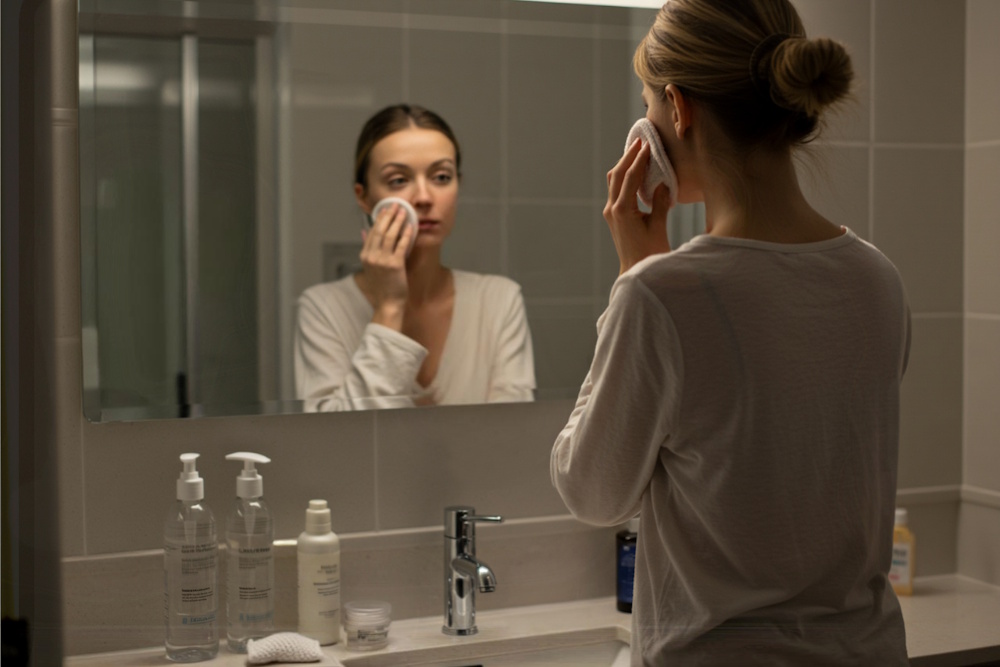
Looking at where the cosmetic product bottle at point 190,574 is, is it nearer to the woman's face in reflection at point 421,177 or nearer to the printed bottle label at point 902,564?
the woman's face in reflection at point 421,177

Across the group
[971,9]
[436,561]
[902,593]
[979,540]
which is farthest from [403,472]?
[971,9]

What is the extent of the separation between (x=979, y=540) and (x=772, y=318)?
2.67 ft

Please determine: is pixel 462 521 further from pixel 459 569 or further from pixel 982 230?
pixel 982 230

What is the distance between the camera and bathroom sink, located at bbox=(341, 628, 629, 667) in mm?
1130

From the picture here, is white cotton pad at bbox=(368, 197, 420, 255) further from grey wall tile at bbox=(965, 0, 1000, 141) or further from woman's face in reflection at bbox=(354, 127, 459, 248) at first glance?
grey wall tile at bbox=(965, 0, 1000, 141)

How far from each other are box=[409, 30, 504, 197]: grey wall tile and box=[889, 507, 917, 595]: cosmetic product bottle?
65cm

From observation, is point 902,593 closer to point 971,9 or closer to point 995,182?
point 995,182

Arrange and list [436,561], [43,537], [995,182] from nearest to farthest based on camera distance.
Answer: [43,537]
[436,561]
[995,182]

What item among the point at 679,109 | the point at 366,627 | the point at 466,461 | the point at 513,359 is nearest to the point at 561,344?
the point at 513,359

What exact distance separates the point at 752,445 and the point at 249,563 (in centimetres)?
57

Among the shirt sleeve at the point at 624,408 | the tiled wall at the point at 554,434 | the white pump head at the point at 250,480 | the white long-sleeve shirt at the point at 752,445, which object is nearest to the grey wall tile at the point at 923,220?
the tiled wall at the point at 554,434

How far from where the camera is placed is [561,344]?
50.3 inches

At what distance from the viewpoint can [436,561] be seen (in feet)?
4.03

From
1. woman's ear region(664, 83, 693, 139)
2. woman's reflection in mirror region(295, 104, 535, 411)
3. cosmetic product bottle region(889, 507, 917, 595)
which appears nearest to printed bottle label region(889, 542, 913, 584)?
cosmetic product bottle region(889, 507, 917, 595)
